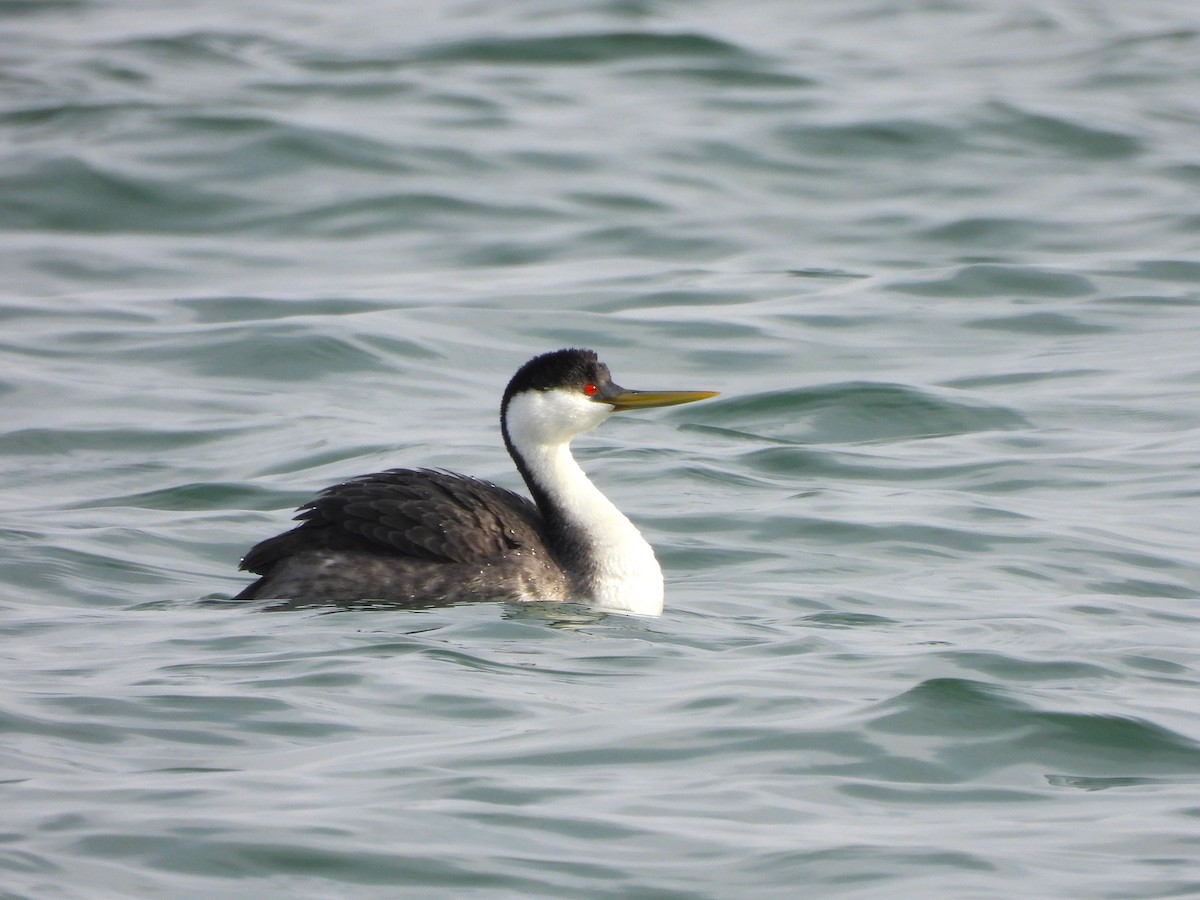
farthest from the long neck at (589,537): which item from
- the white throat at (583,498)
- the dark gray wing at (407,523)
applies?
the dark gray wing at (407,523)

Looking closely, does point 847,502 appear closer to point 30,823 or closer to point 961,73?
point 30,823

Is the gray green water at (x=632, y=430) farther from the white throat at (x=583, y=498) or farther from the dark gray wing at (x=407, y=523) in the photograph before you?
the dark gray wing at (x=407, y=523)

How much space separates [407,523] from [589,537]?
774 millimetres

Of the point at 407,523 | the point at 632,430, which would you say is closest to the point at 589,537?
the point at 407,523

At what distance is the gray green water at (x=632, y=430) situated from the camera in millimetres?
5609

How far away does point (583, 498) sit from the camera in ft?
27.8

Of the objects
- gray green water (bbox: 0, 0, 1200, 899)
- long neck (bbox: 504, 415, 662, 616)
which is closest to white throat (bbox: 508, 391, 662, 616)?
long neck (bbox: 504, 415, 662, 616)

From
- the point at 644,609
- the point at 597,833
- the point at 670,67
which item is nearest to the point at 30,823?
the point at 597,833

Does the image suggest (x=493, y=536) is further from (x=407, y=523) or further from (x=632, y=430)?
(x=632, y=430)

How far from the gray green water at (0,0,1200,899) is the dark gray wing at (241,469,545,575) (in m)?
0.36

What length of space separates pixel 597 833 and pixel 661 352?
7.72 metres

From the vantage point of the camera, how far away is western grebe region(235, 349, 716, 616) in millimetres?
7910

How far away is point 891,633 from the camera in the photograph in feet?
25.0

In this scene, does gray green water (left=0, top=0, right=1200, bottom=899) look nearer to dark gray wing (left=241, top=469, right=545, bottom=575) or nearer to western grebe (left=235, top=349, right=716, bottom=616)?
western grebe (left=235, top=349, right=716, bottom=616)
